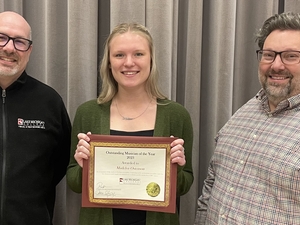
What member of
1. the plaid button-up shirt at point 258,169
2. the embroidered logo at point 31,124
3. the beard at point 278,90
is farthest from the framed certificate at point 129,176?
the beard at point 278,90

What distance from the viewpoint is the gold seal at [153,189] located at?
1.53 meters

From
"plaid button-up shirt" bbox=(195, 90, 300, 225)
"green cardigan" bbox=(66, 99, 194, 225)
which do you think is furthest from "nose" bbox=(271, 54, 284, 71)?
"green cardigan" bbox=(66, 99, 194, 225)

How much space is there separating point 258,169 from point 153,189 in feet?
1.57

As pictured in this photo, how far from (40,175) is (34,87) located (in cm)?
47

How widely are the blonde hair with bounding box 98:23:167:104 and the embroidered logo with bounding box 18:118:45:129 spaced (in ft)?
1.08

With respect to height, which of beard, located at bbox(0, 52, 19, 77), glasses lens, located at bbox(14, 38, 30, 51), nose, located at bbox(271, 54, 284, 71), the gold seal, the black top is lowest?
the black top

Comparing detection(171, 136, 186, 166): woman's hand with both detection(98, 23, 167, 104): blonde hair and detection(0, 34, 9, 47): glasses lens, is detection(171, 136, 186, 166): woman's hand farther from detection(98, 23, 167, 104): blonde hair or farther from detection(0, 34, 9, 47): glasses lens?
detection(0, 34, 9, 47): glasses lens

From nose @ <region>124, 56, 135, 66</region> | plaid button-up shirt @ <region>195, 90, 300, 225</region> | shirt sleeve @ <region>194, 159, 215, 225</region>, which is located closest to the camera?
plaid button-up shirt @ <region>195, 90, 300, 225</region>

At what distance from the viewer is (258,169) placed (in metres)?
1.47

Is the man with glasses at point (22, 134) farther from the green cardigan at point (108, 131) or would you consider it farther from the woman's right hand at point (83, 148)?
the woman's right hand at point (83, 148)

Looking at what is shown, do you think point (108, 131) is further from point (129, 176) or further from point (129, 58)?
point (129, 58)

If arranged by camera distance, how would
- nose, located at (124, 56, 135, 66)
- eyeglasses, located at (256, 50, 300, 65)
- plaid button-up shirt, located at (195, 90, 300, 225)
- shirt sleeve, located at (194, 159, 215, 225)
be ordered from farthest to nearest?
shirt sleeve, located at (194, 159, 215, 225) → nose, located at (124, 56, 135, 66) → eyeglasses, located at (256, 50, 300, 65) → plaid button-up shirt, located at (195, 90, 300, 225)

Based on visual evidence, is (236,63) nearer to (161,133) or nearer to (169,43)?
(169,43)

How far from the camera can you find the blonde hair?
5.49 ft
